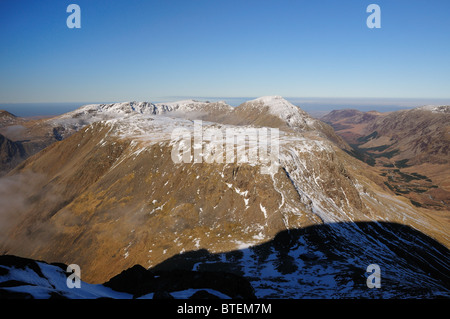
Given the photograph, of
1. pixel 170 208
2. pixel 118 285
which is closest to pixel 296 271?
pixel 118 285

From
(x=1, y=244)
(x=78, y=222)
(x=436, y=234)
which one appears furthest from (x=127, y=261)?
(x=436, y=234)

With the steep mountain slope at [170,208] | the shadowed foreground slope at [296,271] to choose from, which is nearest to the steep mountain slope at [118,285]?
the shadowed foreground slope at [296,271]

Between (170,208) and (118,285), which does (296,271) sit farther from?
(170,208)

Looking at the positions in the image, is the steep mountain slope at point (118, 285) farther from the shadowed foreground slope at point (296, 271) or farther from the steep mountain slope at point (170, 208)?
the steep mountain slope at point (170, 208)

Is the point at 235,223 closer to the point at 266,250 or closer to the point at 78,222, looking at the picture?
the point at 266,250

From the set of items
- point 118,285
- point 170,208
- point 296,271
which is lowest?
point 296,271

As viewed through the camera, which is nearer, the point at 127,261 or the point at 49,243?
the point at 127,261

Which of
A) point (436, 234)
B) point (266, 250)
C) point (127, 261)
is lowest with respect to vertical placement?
Result: point (436, 234)
